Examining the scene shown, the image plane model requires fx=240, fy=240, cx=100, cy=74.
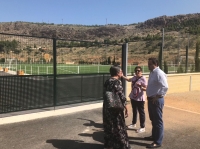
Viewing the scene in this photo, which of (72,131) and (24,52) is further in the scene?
(24,52)

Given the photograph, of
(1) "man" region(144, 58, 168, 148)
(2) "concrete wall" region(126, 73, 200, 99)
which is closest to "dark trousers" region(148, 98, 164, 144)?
(1) "man" region(144, 58, 168, 148)

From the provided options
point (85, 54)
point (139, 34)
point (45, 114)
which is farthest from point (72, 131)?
point (139, 34)

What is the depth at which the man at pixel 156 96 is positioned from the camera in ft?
15.9

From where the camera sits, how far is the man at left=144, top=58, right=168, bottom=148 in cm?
484

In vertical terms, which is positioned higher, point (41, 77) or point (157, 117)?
point (41, 77)

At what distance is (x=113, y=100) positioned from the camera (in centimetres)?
434

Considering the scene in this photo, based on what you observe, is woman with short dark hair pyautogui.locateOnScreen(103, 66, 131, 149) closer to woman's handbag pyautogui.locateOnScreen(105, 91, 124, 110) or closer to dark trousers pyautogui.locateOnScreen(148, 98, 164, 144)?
woman's handbag pyautogui.locateOnScreen(105, 91, 124, 110)

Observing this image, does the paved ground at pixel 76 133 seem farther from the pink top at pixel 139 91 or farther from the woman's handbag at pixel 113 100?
the woman's handbag at pixel 113 100

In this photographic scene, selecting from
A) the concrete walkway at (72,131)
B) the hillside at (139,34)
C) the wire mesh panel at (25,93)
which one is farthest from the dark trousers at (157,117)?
the hillside at (139,34)

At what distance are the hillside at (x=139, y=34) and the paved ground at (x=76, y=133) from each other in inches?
94.2

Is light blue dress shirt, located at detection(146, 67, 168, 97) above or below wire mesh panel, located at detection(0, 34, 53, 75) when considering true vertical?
below

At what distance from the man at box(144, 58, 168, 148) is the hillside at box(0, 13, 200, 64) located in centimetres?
390

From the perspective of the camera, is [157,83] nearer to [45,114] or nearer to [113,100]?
[113,100]

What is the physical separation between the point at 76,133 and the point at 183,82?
10513mm
